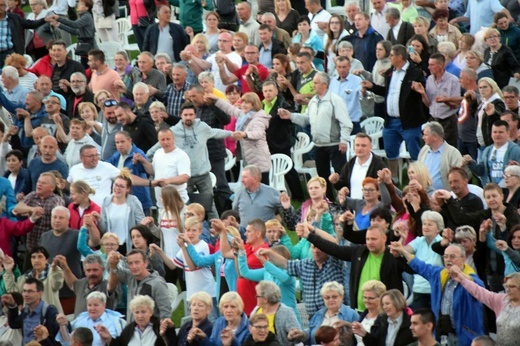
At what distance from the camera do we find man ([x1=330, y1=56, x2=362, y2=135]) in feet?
66.0

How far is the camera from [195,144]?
18.3m

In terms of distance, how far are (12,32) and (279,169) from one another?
5.57 metres

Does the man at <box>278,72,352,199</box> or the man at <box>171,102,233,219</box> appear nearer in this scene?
the man at <box>171,102,233,219</box>

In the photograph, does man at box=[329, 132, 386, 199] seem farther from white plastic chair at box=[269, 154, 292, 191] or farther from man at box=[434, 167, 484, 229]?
white plastic chair at box=[269, 154, 292, 191]

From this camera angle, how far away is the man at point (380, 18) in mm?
22750

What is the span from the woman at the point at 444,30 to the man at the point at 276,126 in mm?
3183

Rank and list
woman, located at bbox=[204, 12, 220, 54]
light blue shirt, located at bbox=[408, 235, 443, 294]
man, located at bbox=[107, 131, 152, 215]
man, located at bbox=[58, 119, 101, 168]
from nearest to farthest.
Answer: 1. light blue shirt, located at bbox=[408, 235, 443, 294]
2. man, located at bbox=[107, 131, 152, 215]
3. man, located at bbox=[58, 119, 101, 168]
4. woman, located at bbox=[204, 12, 220, 54]

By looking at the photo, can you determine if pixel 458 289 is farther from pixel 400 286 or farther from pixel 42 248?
pixel 42 248

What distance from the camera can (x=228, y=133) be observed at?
18.5 metres

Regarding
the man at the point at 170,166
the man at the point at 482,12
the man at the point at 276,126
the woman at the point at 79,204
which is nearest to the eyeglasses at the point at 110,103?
the man at the point at 170,166

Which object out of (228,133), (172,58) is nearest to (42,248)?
(228,133)

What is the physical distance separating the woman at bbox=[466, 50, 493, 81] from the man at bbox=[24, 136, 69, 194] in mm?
5562

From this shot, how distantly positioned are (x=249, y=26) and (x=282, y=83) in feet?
9.48

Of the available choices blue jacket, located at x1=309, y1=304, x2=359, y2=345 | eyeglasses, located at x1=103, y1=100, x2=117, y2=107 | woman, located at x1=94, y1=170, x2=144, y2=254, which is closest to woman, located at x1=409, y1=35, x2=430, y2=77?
eyeglasses, located at x1=103, y1=100, x2=117, y2=107
